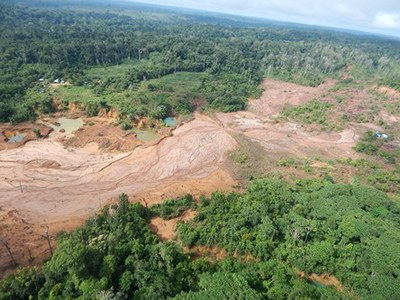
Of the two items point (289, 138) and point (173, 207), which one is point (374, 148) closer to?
point (289, 138)

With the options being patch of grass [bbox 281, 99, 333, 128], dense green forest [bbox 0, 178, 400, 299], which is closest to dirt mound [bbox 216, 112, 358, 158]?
patch of grass [bbox 281, 99, 333, 128]

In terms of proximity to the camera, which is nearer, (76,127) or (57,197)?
(57,197)

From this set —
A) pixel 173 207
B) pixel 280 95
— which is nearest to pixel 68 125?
pixel 173 207

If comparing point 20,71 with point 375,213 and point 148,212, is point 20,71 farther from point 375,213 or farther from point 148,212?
point 375,213

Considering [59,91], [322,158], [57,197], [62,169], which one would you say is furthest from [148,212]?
[59,91]

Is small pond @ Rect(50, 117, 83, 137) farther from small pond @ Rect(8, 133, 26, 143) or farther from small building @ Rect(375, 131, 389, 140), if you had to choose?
small building @ Rect(375, 131, 389, 140)

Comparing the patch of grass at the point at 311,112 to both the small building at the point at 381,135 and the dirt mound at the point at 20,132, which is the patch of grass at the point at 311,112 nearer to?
the small building at the point at 381,135

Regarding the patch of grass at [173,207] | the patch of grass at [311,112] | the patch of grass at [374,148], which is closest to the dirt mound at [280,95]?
the patch of grass at [311,112]
